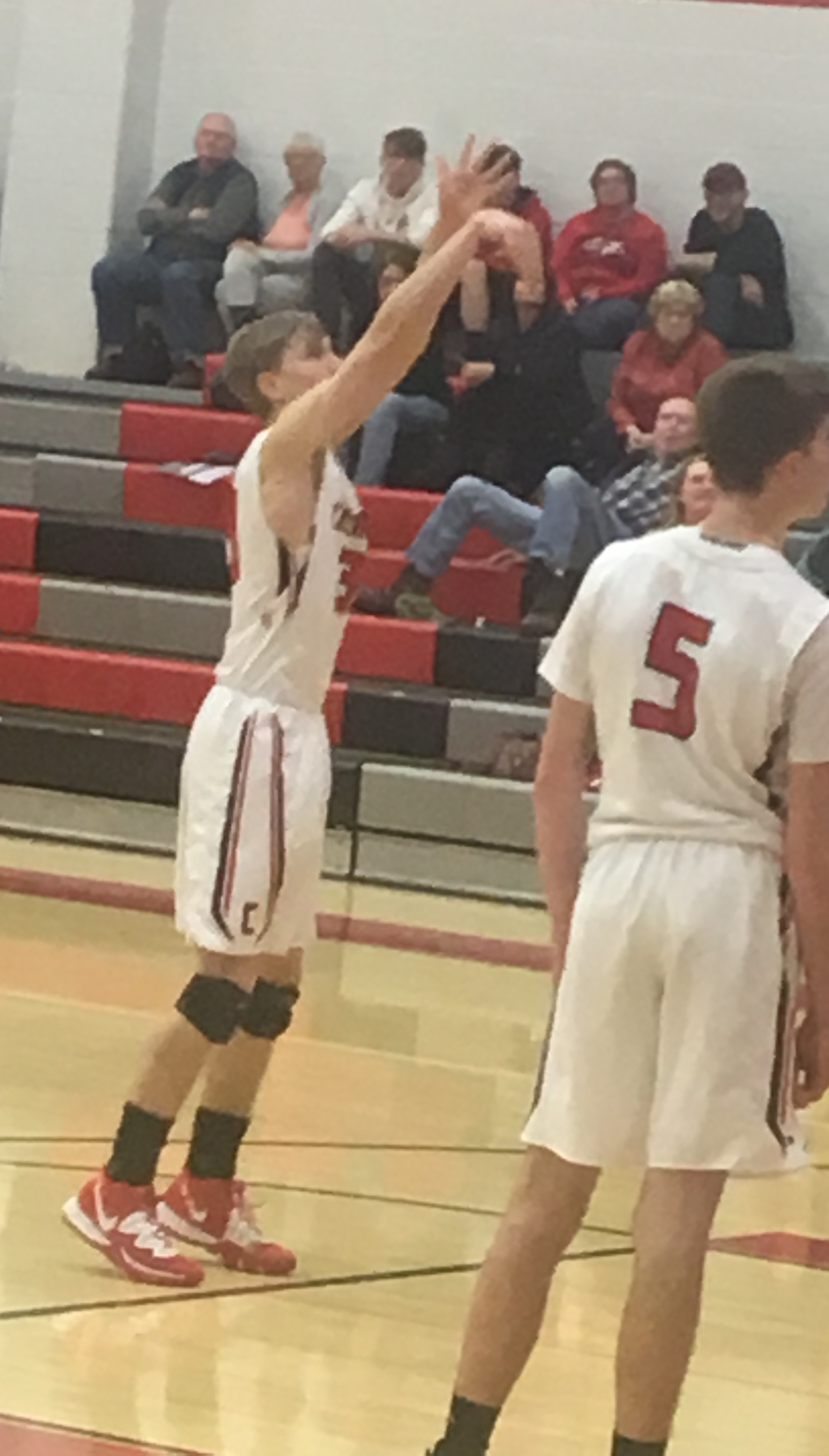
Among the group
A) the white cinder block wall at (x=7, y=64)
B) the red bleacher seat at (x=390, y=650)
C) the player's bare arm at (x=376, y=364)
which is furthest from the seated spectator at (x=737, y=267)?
the player's bare arm at (x=376, y=364)

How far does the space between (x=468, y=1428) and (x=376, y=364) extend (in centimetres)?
185

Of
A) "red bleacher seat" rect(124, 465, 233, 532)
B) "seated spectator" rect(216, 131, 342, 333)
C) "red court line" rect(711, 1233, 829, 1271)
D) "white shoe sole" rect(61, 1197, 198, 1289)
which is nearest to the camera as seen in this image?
"white shoe sole" rect(61, 1197, 198, 1289)

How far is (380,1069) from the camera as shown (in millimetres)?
6434

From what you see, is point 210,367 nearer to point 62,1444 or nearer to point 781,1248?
point 781,1248

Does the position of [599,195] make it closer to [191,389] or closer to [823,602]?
[191,389]

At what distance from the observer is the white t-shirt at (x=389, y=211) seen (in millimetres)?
12016

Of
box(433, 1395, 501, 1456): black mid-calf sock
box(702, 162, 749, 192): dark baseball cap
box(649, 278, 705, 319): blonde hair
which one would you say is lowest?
box(433, 1395, 501, 1456): black mid-calf sock

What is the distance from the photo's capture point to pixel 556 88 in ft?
42.2

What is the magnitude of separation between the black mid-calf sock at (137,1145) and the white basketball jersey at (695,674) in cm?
162

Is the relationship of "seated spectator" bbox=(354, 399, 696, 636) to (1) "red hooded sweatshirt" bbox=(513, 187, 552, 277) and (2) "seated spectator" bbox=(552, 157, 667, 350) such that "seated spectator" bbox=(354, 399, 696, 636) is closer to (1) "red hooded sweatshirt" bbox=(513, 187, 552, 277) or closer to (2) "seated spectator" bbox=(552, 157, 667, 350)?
(2) "seated spectator" bbox=(552, 157, 667, 350)

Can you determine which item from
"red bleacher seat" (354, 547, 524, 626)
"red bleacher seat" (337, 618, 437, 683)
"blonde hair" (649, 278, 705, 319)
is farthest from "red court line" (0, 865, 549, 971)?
"blonde hair" (649, 278, 705, 319)

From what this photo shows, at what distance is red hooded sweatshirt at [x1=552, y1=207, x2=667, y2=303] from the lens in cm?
1212

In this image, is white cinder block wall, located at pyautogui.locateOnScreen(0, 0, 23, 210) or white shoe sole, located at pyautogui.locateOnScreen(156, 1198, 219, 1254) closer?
white shoe sole, located at pyautogui.locateOnScreen(156, 1198, 219, 1254)

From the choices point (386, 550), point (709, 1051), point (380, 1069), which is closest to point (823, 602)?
point (709, 1051)
